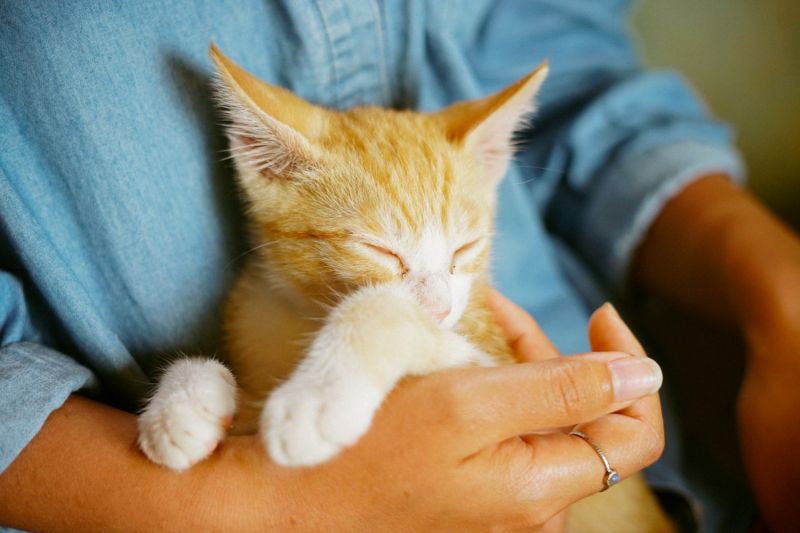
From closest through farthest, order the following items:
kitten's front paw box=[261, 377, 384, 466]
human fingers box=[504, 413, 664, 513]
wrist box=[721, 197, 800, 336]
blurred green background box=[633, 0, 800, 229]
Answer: kitten's front paw box=[261, 377, 384, 466]
human fingers box=[504, 413, 664, 513]
wrist box=[721, 197, 800, 336]
blurred green background box=[633, 0, 800, 229]

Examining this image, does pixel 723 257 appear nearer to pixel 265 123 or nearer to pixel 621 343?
pixel 621 343

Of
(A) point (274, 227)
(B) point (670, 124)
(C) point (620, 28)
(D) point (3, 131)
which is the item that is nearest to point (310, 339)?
(A) point (274, 227)

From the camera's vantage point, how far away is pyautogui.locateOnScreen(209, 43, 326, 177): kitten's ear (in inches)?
32.2

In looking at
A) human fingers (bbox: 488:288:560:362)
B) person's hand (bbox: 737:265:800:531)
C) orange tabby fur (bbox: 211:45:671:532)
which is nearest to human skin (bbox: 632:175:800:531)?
person's hand (bbox: 737:265:800:531)

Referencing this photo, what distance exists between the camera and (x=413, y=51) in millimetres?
1115

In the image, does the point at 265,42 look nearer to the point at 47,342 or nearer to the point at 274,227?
the point at 274,227

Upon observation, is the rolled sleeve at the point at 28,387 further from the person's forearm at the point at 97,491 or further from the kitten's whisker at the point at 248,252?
the kitten's whisker at the point at 248,252

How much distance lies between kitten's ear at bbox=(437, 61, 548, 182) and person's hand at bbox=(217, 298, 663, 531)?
47cm

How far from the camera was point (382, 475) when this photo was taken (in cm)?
74

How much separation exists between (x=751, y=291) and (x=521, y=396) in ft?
2.48

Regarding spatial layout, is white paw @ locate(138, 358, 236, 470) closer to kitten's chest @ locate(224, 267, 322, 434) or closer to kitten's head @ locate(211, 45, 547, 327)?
kitten's chest @ locate(224, 267, 322, 434)

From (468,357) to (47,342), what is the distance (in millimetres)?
700

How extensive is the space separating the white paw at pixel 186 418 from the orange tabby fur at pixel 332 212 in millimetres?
108

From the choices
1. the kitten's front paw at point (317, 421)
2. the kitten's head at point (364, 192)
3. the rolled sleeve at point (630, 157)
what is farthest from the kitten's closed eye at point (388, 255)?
the rolled sleeve at point (630, 157)
